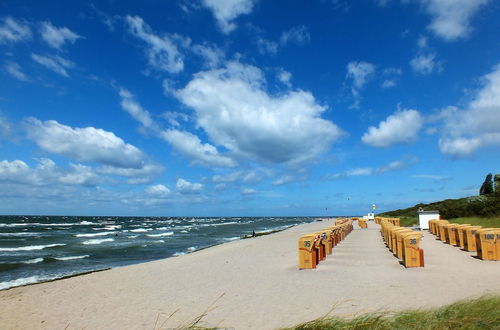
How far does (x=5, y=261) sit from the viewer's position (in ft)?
72.0

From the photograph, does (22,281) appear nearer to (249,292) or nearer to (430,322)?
(249,292)

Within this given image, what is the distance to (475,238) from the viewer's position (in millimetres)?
14977

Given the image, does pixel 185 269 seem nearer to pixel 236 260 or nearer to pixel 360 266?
pixel 236 260

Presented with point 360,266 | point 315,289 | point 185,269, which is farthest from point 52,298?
point 360,266

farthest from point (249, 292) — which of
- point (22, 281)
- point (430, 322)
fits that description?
point (22, 281)

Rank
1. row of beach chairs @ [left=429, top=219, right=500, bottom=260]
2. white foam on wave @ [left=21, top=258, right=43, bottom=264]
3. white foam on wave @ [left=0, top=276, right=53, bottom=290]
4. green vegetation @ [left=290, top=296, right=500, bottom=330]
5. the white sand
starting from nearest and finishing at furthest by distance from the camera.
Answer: green vegetation @ [left=290, top=296, right=500, bottom=330] < the white sand < row of beach chairs @ [left=429, top=219, right=500, bottom=260] < white foam on wave @ [left=0, top=276, right=53, bottom=290] < white foam on wave @ [left=21, top=258, right=43, bottom=264]

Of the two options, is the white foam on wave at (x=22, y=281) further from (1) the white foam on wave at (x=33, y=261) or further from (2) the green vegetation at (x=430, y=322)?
(2) the green vegetation at (x=430, y=322)

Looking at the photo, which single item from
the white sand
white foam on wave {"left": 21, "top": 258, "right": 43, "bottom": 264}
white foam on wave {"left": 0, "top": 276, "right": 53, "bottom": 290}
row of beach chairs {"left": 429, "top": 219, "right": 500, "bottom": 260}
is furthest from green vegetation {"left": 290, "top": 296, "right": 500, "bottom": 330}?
white foam on wave {"left": 21, "top": 258, "right": 43, "bottom": 264}

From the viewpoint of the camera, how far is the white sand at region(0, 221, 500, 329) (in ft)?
25.9

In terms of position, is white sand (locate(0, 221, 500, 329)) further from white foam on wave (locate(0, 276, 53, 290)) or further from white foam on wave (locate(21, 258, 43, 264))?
white foam on wave (locate(21, 258, 43, 264))

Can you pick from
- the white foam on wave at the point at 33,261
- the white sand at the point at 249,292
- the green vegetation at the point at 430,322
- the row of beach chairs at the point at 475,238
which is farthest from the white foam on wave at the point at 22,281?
the row of beach chairs at the point at 475,238

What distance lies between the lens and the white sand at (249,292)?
7887 millimetres

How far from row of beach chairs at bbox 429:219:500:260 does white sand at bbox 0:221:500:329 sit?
0.52 meters

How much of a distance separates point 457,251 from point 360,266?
596 centimetres
